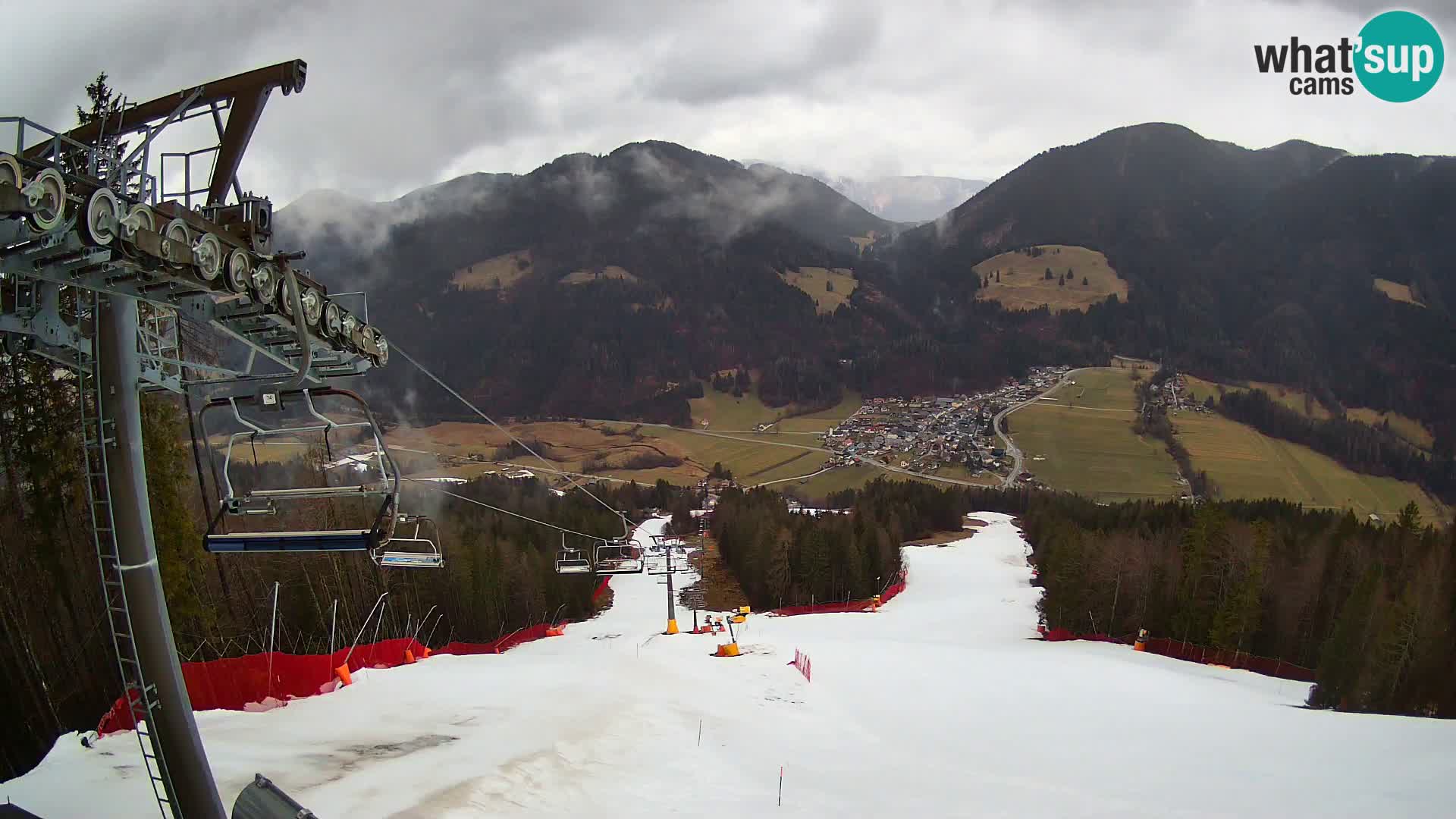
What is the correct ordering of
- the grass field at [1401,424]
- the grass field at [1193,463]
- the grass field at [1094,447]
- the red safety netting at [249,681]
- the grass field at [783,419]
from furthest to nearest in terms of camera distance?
1. the grass field at [783,419]
2. the grass field at [1401,424]
3. the grass field at [1094,447]
4. the grass field at [1193,463]
5. the red safety netting at [249,681]

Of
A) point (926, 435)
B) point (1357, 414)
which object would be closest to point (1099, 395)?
point (926, 435)

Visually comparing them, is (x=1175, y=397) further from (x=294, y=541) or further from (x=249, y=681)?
(x=294, y=541)

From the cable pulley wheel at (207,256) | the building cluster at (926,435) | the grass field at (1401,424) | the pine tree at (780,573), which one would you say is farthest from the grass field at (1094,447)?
the cable pulley wheel at (207,256)

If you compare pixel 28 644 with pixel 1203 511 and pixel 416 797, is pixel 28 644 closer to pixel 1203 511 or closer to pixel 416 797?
pixel 416 797

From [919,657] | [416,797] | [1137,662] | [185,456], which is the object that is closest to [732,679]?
[919,657]

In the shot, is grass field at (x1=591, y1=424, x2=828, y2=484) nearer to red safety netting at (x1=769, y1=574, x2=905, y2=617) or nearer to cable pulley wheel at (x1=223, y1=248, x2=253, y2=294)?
red safety netting at (x1=769, y1=574, x2=905, y2=617)

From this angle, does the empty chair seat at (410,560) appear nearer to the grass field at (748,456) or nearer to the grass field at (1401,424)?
the grass field at (748,456)

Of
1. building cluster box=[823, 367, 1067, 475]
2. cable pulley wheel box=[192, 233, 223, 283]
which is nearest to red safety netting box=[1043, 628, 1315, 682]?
cable pulley wheel box=[192, 233, 223, 283]
